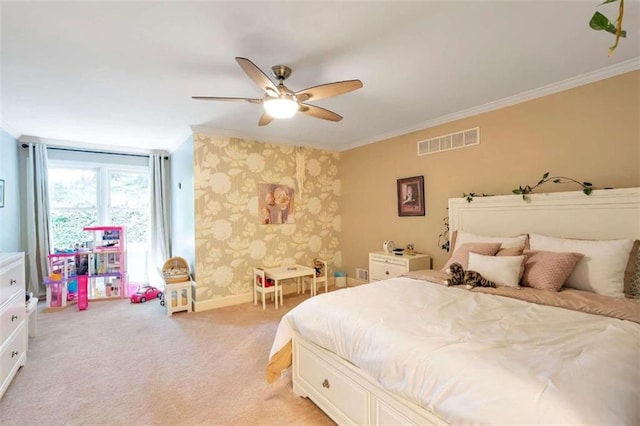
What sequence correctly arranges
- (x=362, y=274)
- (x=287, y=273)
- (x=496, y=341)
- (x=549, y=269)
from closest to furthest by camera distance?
(x=496, y=341) < (x=549, y=269) < (x=287, y=273) < (x=362, y=274)

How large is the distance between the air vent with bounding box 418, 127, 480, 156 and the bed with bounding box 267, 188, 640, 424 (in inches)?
35.9

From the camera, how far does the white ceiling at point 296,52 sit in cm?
173

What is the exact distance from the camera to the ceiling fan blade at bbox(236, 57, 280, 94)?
175 centimetres

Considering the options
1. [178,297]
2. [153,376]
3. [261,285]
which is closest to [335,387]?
[153,376]

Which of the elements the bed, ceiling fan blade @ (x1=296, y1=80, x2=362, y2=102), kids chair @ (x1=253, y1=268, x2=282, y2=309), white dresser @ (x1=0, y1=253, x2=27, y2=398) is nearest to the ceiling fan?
ceiling fan blade @ (x1=296, y1=80, x2=362, y2=102)

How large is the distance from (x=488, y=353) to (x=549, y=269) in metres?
1.38

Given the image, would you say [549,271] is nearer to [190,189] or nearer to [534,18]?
[534,18]

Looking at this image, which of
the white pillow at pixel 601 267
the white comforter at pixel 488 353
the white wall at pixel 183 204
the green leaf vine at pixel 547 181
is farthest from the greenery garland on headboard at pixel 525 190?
the white wall at pixel 183 204

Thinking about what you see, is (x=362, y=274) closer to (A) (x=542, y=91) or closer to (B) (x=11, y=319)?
(A) (x=542, y=91)

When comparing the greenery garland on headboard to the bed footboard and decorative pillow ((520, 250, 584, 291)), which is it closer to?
decorative pillow ((520, 250, 584, 291))

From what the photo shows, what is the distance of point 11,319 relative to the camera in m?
2.34

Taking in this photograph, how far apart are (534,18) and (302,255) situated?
3.88m

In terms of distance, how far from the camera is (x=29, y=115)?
11.1 ft

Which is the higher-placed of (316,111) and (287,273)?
(316,111)
